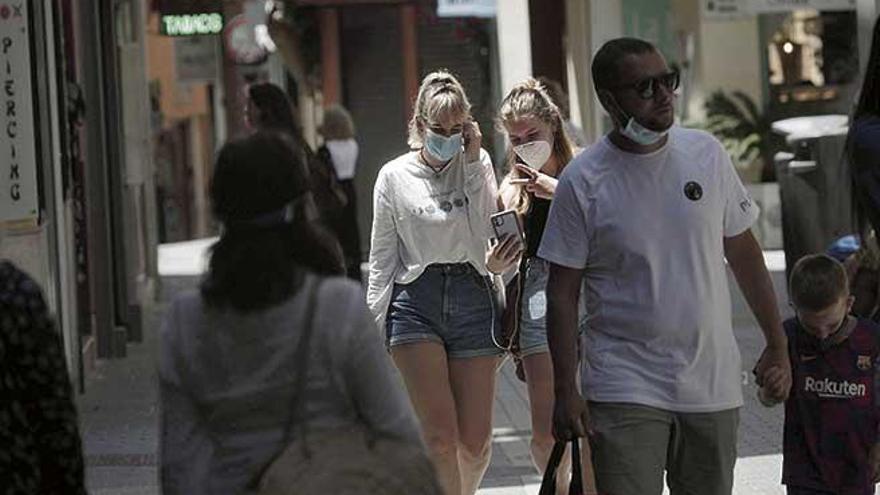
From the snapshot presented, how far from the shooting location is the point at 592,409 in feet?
20.4

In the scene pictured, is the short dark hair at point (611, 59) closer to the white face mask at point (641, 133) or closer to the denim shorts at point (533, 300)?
the white face mask at point (641, 133)

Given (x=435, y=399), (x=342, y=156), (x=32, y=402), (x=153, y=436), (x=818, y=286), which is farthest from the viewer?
(x=342, y=156)

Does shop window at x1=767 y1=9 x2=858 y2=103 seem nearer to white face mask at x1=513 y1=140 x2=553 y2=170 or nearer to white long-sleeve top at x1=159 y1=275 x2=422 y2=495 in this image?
white face mask at x1=513 y1=140 x2=553 y2=170

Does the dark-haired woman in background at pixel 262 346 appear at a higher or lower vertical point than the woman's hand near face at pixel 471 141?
lower

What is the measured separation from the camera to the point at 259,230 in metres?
4.93

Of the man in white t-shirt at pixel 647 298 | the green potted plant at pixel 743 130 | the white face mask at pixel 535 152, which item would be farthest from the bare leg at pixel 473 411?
the green potted plant at pixel 743 130

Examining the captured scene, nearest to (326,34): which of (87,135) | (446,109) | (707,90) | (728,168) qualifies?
(707,90)

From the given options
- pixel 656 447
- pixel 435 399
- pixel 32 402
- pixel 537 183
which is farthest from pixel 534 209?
pixel 32 402

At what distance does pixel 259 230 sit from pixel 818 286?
2643 millimetres

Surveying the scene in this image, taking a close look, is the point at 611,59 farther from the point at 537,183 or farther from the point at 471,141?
the point at 471,141

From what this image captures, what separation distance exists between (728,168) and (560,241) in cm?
51

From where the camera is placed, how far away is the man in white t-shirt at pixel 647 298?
6.16 metres

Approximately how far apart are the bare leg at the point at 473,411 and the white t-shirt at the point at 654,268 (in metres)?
2.17

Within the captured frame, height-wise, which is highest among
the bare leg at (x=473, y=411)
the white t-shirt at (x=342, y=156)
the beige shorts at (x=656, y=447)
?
the white t-shirt at (x=342, y=156)
